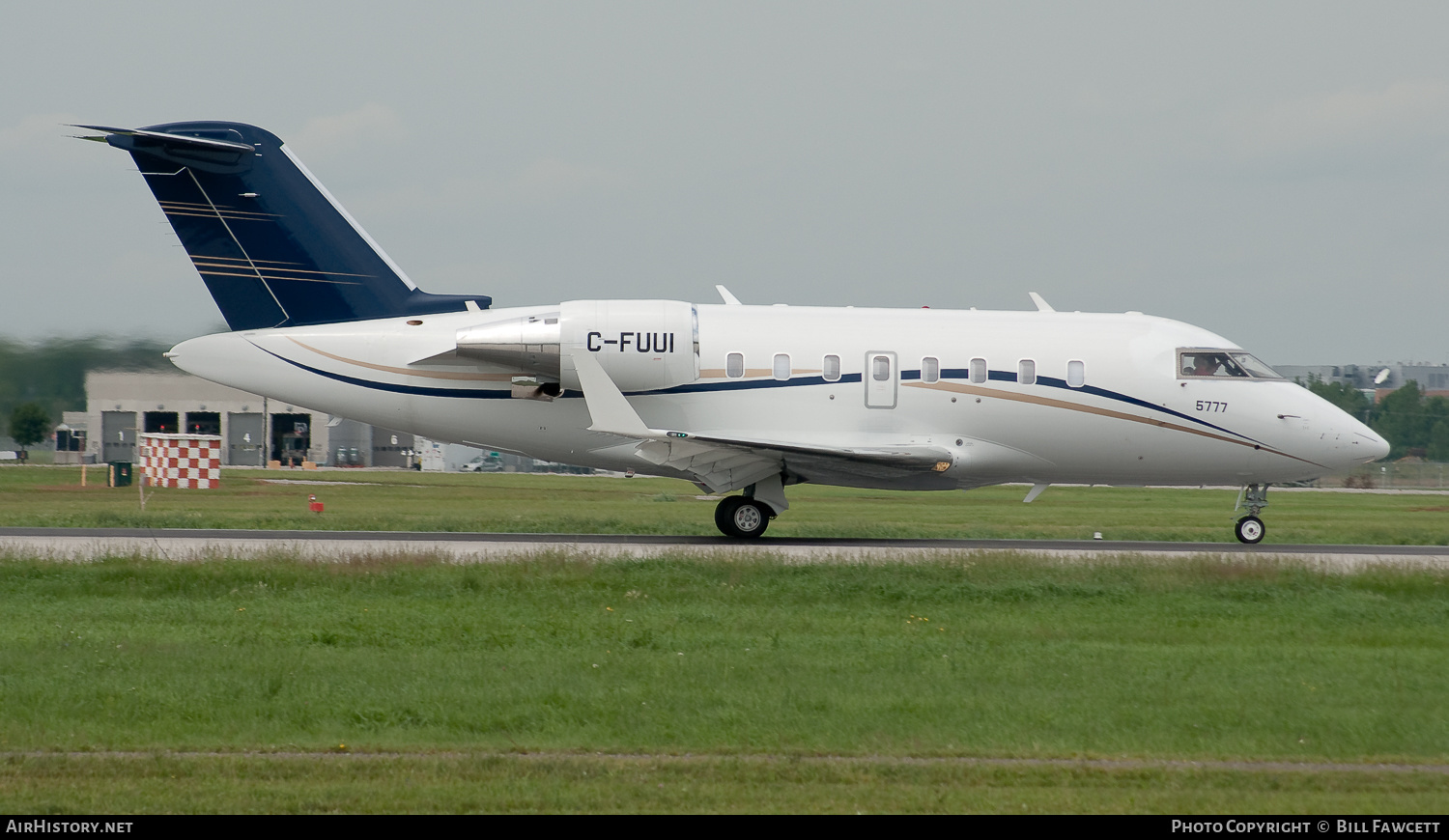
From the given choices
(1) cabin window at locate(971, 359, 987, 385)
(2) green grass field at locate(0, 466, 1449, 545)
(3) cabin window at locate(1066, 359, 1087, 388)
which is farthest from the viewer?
(2) green grass field at locate(0, 466, 1449, 545)

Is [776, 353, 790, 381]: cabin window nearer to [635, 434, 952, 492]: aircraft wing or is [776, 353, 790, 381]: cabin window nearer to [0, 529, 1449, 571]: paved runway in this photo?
[635, 434, 952, 492]: aircraft wing

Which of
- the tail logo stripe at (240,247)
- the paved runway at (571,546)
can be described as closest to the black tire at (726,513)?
the paved runway at (571,546)

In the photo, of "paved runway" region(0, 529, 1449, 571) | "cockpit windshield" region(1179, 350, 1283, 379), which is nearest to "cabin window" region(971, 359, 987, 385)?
"paved runway" region(0, 529, 1449, 571)

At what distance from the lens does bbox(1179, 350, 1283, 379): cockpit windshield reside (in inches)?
877

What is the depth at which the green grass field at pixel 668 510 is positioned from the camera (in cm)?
2705

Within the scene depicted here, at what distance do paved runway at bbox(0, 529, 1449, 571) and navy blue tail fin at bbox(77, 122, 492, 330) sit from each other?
3956 millimetres

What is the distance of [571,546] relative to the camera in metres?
19.3

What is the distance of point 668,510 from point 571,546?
15266 millimetres

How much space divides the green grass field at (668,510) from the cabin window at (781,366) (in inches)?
216

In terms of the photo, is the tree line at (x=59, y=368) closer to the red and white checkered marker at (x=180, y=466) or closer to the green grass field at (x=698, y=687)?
the red and white checkered marker at (x=180, y=466)

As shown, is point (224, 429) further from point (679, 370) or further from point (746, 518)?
point (679, 370)

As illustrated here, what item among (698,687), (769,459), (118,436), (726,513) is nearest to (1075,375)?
(769,459)

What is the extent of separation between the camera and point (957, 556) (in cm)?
1797

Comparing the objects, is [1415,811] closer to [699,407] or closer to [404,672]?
[404,672]
